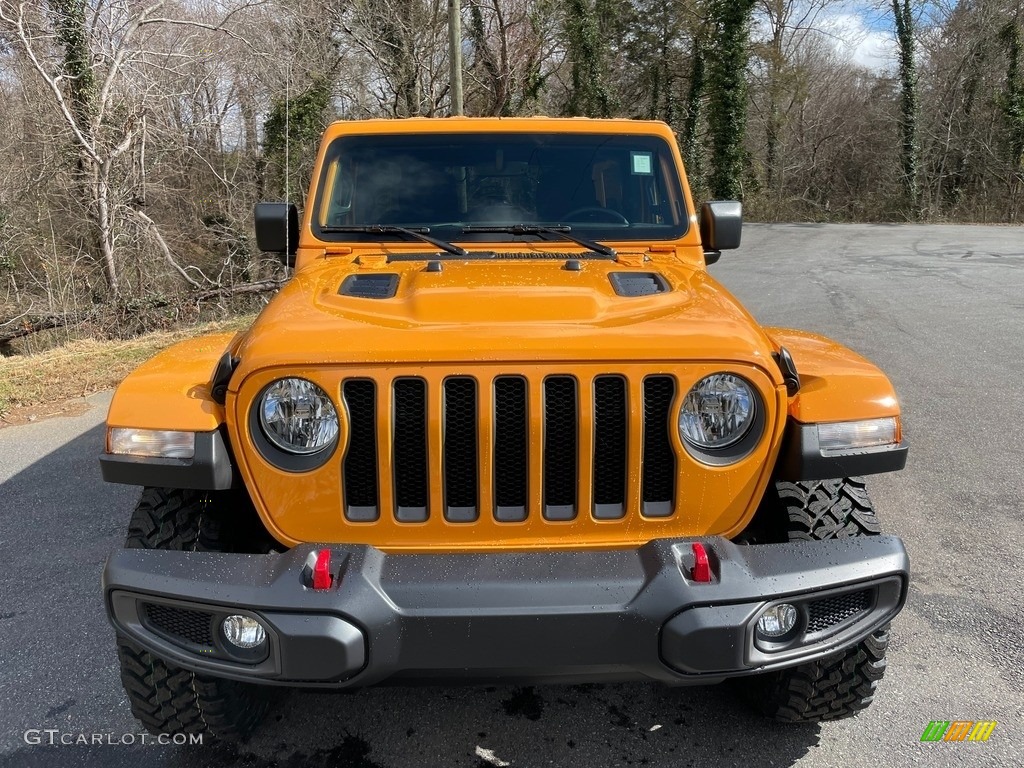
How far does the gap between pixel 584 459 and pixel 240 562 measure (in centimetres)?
86

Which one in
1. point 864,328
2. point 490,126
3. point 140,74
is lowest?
point 864,328

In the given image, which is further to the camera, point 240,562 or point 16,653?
point 16,653

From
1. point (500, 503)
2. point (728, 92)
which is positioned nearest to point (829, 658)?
point (500, 503)

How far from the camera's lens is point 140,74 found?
1273 cm

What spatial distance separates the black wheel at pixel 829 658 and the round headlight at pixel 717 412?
34 cm

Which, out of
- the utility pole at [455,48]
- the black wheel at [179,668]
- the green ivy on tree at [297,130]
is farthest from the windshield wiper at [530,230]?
the green ivy on tree at [297,130]

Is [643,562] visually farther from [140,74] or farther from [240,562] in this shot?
[140,74]

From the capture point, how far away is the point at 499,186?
3.13 m

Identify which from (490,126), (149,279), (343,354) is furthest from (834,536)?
(149,279)

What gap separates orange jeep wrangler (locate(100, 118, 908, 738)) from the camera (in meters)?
1.69

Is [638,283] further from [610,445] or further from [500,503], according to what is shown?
[500,503]

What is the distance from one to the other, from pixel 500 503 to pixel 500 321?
1.55 feet

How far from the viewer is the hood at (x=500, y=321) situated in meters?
1.83

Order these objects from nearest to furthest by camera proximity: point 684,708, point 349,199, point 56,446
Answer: point 684,708 → point 349,199 → point 56,446
